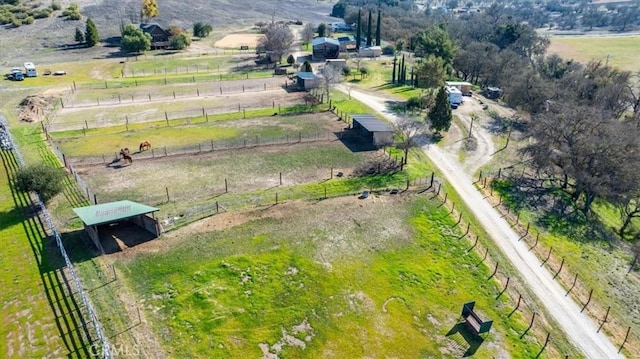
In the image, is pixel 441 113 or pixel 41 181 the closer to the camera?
pixel 41 181

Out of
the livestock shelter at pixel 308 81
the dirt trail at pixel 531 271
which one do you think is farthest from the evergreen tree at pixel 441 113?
the livestock shelter at pixel 308 81

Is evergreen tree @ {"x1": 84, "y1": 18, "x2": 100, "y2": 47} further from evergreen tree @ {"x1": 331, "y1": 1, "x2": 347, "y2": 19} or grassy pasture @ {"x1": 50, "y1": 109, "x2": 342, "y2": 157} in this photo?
evergreen tree @ {"x1": 331, "y1": 1, "x2": 347, "y2": 19}

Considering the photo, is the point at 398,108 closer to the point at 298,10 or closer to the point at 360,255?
the point at 360,255

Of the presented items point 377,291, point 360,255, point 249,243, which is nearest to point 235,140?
point 249,243

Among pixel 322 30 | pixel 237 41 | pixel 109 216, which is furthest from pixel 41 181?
pixel 322 30

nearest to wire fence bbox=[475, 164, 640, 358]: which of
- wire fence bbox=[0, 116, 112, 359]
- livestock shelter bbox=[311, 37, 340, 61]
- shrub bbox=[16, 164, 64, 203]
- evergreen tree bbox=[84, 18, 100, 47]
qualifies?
wire fence bbox=[0, 116, 112, 359]

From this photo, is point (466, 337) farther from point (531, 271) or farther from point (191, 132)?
point (191, 132)
